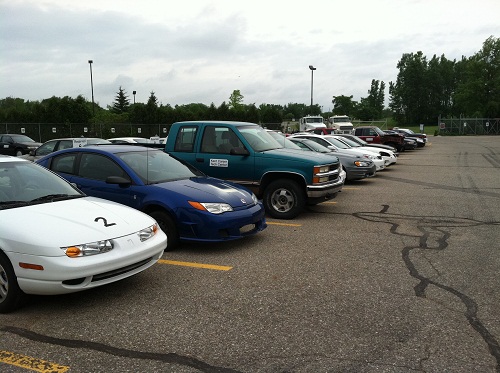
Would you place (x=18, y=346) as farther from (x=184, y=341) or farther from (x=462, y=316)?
(x=462, y=316)

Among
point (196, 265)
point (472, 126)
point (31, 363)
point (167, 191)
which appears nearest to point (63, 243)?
point (31, 363)

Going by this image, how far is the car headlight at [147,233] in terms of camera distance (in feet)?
15.9

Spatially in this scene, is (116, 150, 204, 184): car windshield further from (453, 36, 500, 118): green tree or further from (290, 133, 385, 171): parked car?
(453, 36, 500, 118): green tree

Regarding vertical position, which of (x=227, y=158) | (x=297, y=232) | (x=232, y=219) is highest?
(x=227, y=158)

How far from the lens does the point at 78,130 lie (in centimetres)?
4372

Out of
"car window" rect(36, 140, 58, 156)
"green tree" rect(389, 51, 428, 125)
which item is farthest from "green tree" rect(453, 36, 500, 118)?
"car window" rect(36, 140, 58, 156)

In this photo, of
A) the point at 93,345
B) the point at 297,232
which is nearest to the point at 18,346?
the point at 93,345

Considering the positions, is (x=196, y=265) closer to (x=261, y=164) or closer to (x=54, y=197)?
(x=54, y=197)

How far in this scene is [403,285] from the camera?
5.06 metres

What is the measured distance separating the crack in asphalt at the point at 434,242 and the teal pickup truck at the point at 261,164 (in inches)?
47.3

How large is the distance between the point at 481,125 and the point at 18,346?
76.5m

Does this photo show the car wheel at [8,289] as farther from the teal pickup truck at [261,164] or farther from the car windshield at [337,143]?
the car windshield at [337,143]

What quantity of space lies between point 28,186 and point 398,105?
428ft

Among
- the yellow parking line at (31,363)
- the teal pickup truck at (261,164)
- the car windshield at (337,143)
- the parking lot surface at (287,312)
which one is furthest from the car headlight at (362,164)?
the yellow parking line at (31,363)
